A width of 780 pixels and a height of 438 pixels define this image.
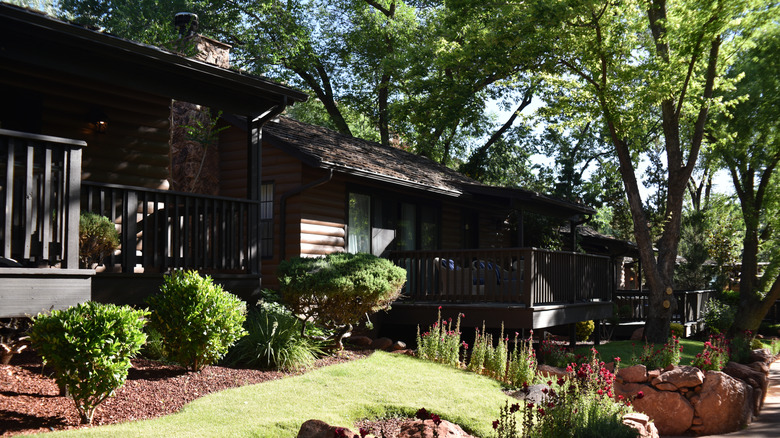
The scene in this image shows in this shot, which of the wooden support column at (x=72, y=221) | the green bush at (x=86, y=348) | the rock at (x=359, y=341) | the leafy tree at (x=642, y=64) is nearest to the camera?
the green bush at (x=86, y=348)

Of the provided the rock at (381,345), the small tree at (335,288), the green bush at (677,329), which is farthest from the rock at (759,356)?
the small tree at (335,288)

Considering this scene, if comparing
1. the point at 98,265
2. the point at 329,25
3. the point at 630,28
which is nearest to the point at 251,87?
the point at 98,265

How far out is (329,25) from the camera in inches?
1393

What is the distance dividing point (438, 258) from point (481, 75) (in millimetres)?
14121


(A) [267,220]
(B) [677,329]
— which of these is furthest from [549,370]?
(B) [677,329]

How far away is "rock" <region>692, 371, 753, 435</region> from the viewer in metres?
10.8

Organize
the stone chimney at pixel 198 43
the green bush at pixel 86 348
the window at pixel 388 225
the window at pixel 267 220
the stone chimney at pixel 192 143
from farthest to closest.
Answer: the window at pixel 388 225 < the stone chimney at pixel 198 43 < the stone chimney at pixel 192 143 < the window at pixel 267 220 < the green bush at pixel 86 348

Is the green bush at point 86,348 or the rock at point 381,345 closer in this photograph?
the green bush at point 86,348

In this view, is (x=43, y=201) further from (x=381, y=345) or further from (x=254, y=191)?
(x=381, y=345)

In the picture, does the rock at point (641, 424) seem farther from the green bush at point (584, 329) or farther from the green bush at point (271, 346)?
the green bush at point (584, 329)

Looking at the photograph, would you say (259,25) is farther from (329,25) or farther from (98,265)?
(98,265)

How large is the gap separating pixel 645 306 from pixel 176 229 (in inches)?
772

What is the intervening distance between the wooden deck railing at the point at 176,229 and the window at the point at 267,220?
3513 mm

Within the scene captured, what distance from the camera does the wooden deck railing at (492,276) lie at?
13.4 meters
